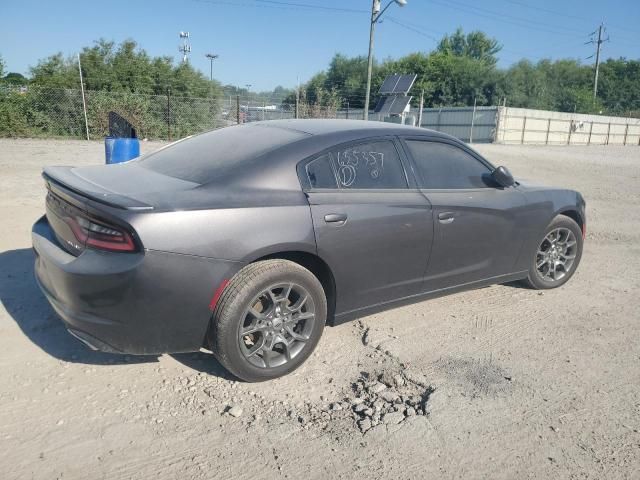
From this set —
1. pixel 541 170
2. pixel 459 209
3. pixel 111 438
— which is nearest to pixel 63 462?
pixel 111 438

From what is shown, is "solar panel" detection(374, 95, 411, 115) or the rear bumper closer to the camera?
the rear bumper

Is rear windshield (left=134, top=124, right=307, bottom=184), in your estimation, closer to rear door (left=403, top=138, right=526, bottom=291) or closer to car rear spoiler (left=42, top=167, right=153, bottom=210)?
car rear spoiler (left=42, top=167, right=153, bottom=210)

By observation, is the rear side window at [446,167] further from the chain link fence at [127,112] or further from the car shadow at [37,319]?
the chain link fence at [127,112]

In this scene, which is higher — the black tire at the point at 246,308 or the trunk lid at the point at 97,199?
the trunk lid at the point at 97,199

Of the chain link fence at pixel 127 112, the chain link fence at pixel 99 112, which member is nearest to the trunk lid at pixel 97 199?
the chain link fence at pixel 127 112

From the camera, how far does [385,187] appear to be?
3508 millimetres

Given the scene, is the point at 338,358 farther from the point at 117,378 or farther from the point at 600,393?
the point at 600,393

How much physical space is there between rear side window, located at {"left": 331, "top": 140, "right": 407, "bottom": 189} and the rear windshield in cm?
33

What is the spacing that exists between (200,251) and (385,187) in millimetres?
1421

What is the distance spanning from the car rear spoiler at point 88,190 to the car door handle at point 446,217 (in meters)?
2.01

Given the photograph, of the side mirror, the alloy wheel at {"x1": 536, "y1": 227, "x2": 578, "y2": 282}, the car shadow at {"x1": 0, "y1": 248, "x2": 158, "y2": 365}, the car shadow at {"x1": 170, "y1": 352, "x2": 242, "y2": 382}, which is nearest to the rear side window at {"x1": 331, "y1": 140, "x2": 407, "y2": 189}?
the side mirror

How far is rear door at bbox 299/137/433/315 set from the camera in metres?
3.17

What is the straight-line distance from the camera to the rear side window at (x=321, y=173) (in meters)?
3.21

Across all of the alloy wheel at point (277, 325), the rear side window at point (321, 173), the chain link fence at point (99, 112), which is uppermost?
the chain link fence at point (99, 112)
